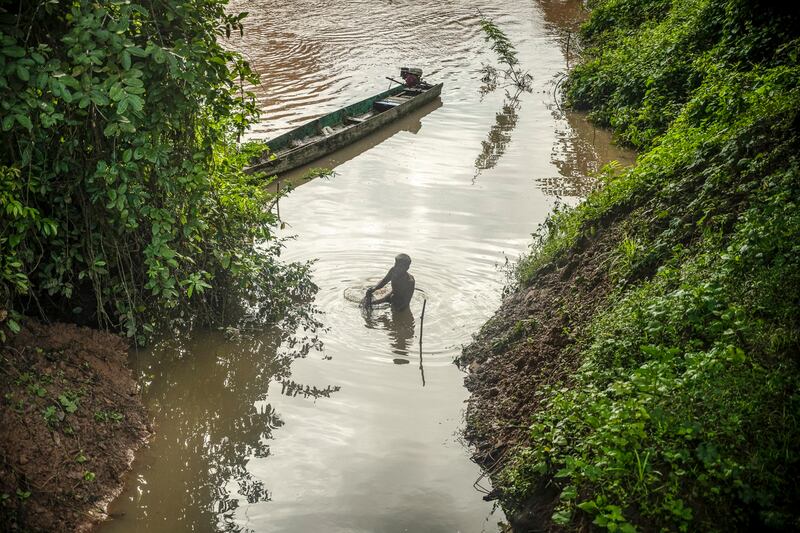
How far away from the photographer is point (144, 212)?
20.7 feet

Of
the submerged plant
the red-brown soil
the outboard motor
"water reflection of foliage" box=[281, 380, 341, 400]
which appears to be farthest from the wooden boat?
the red-brown soil

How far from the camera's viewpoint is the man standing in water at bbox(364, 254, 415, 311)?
8.95 meters

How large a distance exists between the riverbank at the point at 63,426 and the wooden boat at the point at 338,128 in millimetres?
6115

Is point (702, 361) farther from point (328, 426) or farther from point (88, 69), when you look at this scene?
point (88, 69)

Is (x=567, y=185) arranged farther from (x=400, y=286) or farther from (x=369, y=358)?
(x=369, y=358)

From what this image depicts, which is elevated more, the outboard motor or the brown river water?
the outboard motor

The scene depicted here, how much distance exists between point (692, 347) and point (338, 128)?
12202 mm

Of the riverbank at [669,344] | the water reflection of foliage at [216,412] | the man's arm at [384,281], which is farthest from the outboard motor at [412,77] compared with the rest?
the water reflection of foliage at [216,412]

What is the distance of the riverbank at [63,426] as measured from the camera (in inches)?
218

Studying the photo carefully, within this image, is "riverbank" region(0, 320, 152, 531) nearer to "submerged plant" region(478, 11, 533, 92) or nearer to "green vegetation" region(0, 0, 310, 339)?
"green vegetation" region(0, 0, 310, 339)

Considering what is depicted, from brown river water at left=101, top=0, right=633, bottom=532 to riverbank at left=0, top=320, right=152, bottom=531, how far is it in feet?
0.89

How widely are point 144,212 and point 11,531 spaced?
2770mm

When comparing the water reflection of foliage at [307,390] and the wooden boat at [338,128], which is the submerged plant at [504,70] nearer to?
the wooden boat at [338,128]

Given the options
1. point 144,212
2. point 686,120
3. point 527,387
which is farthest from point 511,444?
point 686,120
